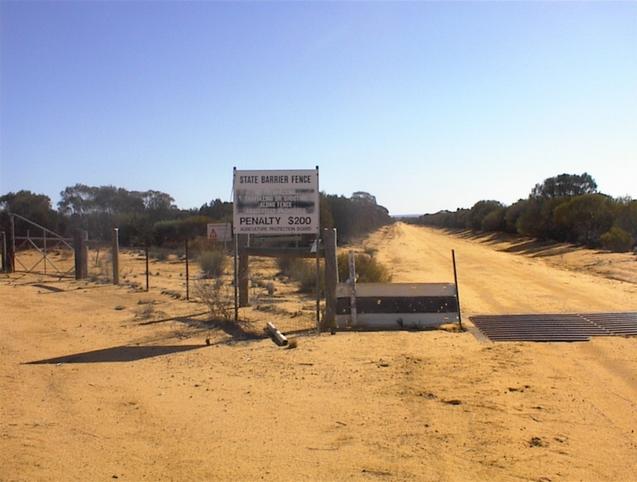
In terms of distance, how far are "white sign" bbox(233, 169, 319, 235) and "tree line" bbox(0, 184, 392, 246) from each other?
27177mm

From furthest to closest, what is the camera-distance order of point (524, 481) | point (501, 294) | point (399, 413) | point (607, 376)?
point (501, 294) → point (607, 376) → point (399, 413) → point (524, 481)

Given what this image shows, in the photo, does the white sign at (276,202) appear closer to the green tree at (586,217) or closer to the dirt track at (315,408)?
the dirt track at (315,408)

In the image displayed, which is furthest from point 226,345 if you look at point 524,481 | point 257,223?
point 524,481

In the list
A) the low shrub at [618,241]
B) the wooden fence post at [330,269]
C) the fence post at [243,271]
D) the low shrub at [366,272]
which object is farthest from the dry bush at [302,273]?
the low shrub at [618,241]

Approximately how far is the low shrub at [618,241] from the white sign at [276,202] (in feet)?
93.0

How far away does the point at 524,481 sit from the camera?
495 cm

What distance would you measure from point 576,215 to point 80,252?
3243 cm

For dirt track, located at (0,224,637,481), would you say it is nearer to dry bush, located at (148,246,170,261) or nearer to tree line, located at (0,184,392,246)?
dry bush, located at (148,246,170,261)

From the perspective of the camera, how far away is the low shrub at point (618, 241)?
35875 millimetres

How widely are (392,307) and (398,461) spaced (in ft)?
22.6

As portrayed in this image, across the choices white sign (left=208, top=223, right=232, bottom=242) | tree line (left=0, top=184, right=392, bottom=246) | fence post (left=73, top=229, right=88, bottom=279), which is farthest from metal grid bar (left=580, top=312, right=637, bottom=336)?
tree line (left=0, top=184, right=392, bottom=246)

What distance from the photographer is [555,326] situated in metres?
11.8

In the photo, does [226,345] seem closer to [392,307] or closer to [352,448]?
[392,307]

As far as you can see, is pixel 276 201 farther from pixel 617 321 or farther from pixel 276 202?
pixel 617 321
